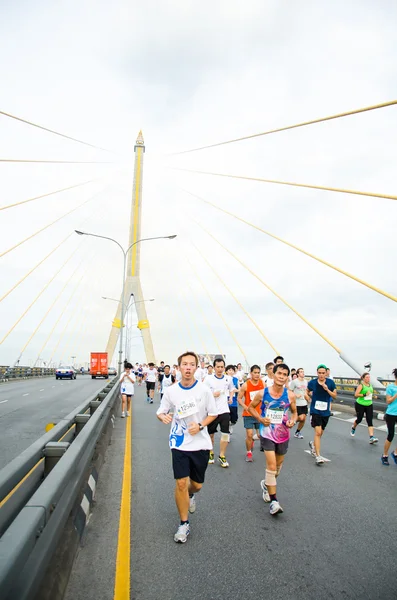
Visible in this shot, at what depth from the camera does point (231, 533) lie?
4.24 meters

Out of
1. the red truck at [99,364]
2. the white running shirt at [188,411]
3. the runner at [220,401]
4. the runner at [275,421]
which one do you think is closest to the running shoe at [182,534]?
the white running shirt at [188,411]

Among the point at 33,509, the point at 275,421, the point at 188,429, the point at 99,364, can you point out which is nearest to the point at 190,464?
the point at 188,429

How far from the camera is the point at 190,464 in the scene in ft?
14.5

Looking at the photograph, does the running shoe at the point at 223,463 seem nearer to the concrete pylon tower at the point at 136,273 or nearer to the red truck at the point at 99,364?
the concrete pylon tower at the point at 136,273

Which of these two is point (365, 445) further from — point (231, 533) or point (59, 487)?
point (59, 487)

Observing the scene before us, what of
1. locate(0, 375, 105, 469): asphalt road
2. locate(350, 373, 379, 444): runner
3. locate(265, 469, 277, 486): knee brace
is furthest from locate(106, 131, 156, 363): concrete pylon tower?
locate(265, 469, 277, 486): knee brace

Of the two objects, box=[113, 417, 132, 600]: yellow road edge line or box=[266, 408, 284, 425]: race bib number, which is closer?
box=[113, 417, 132, 600]: yellow road edge line

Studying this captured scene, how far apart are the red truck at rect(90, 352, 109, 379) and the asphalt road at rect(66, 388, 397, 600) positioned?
4165cm

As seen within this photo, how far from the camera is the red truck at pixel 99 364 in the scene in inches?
1877

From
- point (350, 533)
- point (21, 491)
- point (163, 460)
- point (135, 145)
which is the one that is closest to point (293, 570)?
point (350, 533)

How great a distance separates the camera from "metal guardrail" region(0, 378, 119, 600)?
6.41ft

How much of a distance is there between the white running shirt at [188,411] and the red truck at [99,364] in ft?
146

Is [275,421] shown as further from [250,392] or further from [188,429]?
[250,392]

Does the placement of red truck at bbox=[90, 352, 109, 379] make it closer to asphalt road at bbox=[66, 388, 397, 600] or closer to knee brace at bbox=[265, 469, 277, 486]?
asphalt road at bbox=[66, 388, 397, 600]
